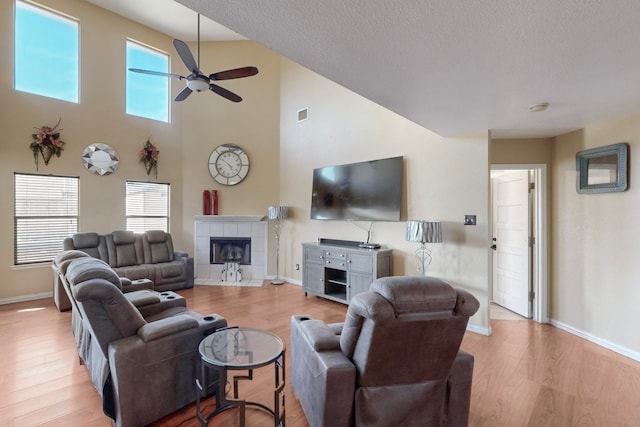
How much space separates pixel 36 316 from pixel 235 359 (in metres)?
3.97

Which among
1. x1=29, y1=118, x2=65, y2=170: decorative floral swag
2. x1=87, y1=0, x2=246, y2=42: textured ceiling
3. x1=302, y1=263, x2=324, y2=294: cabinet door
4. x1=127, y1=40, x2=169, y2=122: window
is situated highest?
x1=87, y1=0, x2=246, y2=42: textured ceiling

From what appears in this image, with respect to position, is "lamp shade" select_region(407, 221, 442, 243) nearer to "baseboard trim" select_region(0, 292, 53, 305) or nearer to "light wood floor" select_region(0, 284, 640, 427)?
"light wood floor" select_region(0, 284, 640, 427)

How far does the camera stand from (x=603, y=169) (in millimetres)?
3246

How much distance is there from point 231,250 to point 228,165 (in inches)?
70.2

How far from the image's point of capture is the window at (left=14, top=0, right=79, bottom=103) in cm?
474

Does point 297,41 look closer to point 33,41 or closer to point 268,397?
point 268,397

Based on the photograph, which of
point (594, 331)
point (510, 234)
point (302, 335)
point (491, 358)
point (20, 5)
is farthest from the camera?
point (20, 5)

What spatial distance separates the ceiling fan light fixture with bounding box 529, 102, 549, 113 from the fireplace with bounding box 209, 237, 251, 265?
506 cm

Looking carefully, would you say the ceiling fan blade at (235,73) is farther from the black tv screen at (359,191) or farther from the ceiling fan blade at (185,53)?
the black tv screen at (359,191)

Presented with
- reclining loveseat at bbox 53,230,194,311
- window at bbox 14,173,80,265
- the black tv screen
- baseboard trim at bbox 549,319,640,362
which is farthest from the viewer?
reclining loveseat at bbox 53,230,194,311

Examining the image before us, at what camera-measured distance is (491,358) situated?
2.92 metres

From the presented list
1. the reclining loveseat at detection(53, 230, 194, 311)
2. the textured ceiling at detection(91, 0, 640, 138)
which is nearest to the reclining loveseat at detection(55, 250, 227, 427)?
the textured ceiling at detection(91, 0, 640, 138)

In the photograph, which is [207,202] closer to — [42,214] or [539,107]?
[42,214]

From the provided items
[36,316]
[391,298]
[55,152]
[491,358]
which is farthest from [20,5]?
[491,358]
